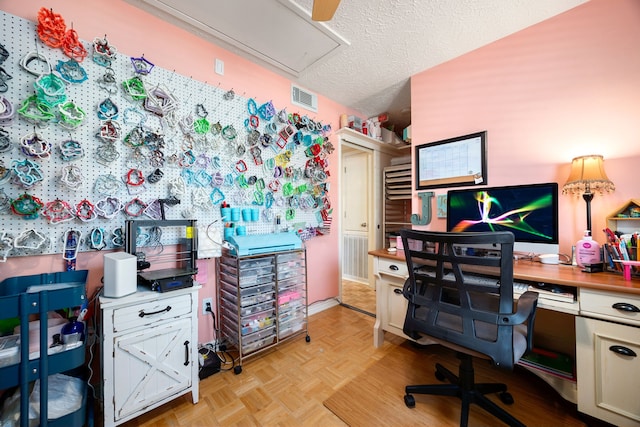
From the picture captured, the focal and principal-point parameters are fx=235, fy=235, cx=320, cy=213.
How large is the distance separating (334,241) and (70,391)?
240cm

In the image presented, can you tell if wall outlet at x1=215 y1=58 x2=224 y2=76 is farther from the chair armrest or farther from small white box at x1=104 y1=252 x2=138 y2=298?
the chair armrest

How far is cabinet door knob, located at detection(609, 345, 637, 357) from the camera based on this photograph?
3.74 ft

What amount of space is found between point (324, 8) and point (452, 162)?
1758mm

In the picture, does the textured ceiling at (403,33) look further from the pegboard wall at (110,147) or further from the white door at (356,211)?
the white door at (356,211)

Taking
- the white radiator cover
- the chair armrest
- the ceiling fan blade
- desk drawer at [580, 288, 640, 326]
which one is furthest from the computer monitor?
the white radiator cover

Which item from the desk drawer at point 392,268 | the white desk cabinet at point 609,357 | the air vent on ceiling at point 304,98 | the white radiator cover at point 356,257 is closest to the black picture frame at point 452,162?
the desk drawer at point 392,268

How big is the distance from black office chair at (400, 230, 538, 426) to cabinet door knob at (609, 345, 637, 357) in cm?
38

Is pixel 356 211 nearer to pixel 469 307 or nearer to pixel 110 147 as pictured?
pixel 469 307

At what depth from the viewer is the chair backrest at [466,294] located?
108 cm

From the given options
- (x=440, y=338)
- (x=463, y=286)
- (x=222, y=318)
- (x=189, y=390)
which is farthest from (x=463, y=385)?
(x=222, y=318)

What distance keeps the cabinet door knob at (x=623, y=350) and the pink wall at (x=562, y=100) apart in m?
0.75

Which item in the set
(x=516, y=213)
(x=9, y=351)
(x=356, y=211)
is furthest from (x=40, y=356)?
(x=356, y=211)

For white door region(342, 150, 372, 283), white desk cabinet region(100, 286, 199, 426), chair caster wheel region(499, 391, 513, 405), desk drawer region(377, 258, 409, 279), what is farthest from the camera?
white door region(342, 150, 372, 283)

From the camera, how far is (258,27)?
1804 millimetres
